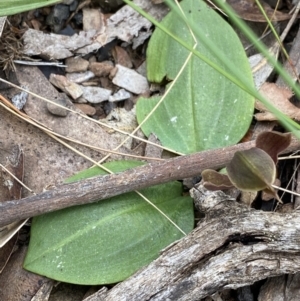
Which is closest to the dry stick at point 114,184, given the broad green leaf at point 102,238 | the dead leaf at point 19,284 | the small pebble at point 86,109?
the broad green leaf at point 102,238

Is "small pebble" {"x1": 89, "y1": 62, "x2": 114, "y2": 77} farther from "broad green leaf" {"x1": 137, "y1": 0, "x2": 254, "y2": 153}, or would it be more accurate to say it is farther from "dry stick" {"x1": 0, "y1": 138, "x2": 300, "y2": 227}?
"dry stick" {"x1": 0, "y1": 138, "x2": 300, "y2": 227}

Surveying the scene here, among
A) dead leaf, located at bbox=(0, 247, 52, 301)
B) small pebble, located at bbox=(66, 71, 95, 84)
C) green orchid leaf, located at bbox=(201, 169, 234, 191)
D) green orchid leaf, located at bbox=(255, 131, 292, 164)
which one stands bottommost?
dead leaf, located at bbox=(0, 247, 52, 301)

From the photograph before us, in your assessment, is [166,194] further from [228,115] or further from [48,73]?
[48,73]

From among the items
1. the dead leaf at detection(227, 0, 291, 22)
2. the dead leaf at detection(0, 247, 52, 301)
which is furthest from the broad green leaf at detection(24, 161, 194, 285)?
the dead leaf at detection(227, 0, 291, 22)

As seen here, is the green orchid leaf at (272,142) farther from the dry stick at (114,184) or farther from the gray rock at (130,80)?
the gray rock at (130,80)

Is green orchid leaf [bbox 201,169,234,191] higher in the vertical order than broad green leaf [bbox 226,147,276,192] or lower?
lower

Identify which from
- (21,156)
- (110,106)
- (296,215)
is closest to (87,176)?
(21,156)
